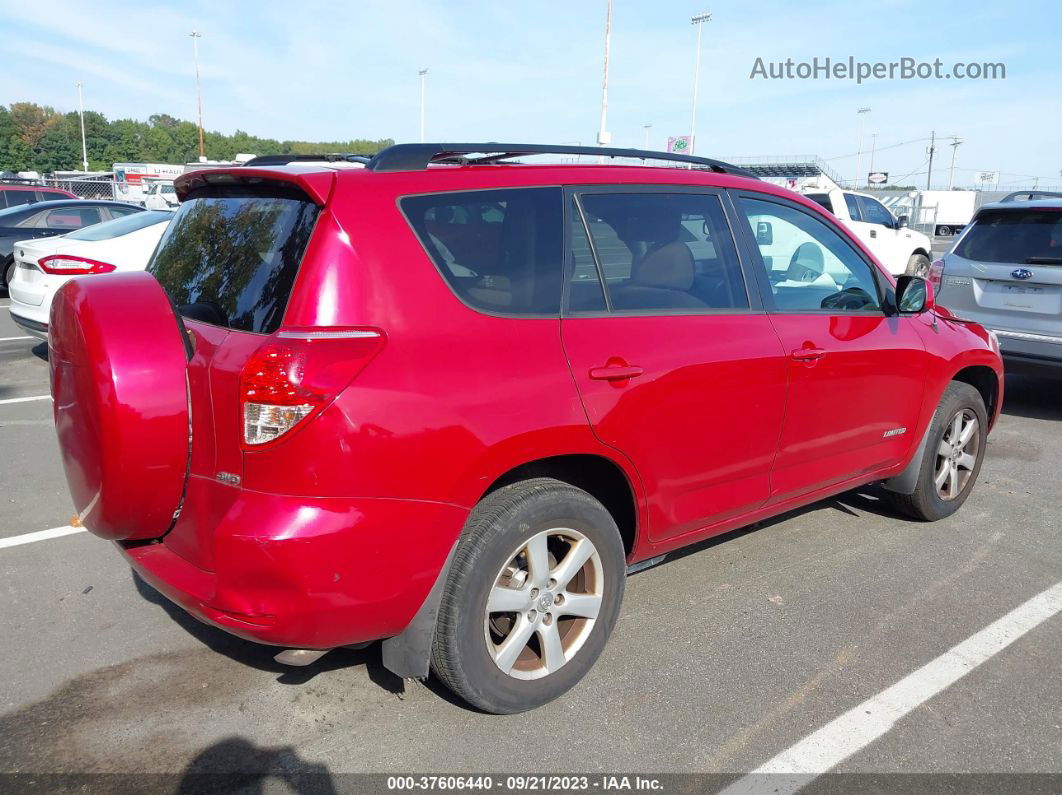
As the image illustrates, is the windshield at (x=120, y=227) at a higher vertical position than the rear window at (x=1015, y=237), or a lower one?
lower

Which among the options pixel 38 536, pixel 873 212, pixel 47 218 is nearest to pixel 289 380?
pixel 38 536

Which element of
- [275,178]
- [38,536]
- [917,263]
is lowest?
[38,536]

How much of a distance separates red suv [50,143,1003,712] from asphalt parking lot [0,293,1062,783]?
29 centimetres

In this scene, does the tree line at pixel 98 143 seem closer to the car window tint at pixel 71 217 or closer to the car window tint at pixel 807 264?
the car window tint at pixel 71 217

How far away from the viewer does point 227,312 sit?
2.54m

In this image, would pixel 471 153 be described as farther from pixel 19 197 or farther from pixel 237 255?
pixel 19 197

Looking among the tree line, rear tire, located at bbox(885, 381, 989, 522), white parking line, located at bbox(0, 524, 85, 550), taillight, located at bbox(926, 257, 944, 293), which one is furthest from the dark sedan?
the tree line

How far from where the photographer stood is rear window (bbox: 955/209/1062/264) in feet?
21.6

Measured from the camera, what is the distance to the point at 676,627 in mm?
3449

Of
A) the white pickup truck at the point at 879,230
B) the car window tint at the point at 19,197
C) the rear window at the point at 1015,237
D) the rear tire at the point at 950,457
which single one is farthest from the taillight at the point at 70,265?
the car window tint at the point at 19,197

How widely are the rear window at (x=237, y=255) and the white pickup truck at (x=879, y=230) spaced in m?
13.7

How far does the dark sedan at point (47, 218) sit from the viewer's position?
13.6 m

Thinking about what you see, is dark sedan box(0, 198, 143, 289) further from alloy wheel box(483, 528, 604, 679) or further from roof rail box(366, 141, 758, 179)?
alloy wheel box(483, 528, 604, 679)

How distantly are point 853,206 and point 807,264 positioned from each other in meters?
13.0
